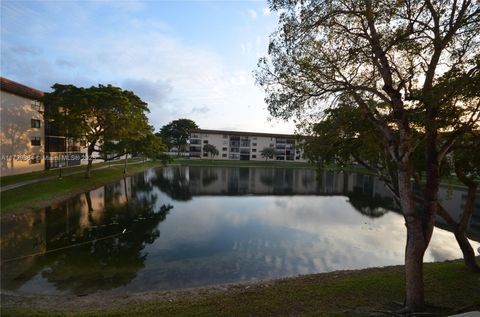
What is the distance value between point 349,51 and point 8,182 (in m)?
37.8

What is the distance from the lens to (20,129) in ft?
134

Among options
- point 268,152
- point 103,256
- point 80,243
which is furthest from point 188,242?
point 268,152

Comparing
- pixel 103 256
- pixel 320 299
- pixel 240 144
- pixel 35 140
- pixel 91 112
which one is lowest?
pixel 103 256

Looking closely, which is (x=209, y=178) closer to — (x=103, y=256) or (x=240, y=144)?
(x=103, y=256)

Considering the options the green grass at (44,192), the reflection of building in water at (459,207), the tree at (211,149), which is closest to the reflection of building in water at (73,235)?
the green grass at (44,192)

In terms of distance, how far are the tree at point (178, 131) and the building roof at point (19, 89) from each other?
6646 cm

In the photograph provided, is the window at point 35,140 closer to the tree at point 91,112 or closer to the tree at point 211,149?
the tree at point 91,112

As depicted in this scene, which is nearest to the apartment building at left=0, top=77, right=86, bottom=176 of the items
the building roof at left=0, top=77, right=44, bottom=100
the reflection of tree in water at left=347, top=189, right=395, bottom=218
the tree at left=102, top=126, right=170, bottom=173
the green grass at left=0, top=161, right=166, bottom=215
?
the building roof at left=0, top=77, right=44, bottom=100

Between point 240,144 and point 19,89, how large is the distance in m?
86.6

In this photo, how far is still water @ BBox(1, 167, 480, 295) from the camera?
15.2 m

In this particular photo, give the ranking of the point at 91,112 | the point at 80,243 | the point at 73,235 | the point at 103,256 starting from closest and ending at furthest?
1. the point at 103,256
2. the point at 80,243
3. the point at 73,235
4. the point at 91,112

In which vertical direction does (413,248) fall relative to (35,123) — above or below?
below

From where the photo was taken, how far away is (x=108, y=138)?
4338 cm

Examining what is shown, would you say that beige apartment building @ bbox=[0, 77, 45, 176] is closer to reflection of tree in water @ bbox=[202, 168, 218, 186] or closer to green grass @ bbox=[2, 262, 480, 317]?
reflection of tree in water @ bbox=[202, 168, 218, 186]
